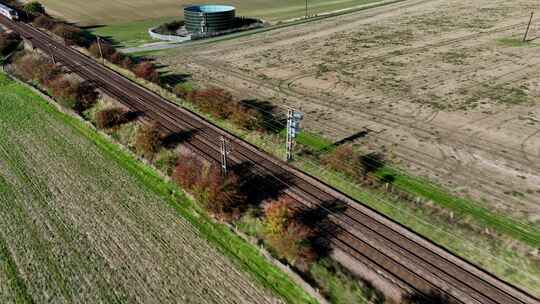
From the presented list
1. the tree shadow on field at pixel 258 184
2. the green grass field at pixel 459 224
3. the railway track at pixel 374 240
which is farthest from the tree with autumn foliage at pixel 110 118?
the green grass field at pixel 459 224

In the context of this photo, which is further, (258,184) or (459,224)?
(258,184)

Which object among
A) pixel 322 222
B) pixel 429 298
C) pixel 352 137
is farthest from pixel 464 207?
pixel 352 137

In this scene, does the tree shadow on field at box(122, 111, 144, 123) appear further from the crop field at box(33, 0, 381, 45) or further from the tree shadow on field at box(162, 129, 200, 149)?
the crop field at box(33, 0, 381, 45)

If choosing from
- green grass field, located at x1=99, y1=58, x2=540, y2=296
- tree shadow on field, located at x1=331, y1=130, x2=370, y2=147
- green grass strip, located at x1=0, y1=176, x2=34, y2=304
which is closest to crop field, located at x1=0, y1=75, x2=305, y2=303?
green grass strip, located at x1=0, y1=176, x2=34, y2=304

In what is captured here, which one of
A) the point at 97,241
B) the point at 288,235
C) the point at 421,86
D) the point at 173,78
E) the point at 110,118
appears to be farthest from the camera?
the point at 173,78

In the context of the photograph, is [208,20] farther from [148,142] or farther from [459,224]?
[459,224]

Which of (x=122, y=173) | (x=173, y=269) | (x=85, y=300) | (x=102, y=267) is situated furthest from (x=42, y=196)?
(x=173, y=269)
